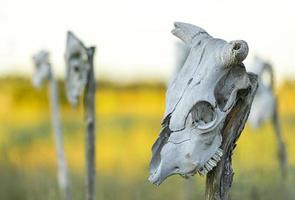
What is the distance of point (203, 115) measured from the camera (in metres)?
3.06

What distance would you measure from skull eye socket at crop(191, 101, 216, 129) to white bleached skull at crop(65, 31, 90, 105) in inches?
93.0

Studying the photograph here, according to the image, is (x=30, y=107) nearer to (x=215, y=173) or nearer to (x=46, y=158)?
(x=46, y=158)

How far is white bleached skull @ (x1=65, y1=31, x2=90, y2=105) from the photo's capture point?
17.8 ft

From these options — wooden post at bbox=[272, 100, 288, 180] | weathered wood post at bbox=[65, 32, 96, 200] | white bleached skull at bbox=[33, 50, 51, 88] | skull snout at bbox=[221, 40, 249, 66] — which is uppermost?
skull snout at bbox=[221, 40, 249, 66]

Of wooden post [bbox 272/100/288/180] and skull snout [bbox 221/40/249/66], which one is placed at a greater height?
skull snout [bbox 221/40/249/66]

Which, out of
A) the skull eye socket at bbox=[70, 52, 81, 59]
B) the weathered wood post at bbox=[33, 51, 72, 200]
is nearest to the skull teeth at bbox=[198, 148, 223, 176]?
the skull eye socket at bbox=[70, 52, 81, 59]

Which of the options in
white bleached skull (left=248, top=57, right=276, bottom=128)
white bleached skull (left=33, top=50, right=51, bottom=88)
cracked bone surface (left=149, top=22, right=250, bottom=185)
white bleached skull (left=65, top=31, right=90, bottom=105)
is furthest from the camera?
white bleached skull (left=33, top=50, right=51, bottom=88)

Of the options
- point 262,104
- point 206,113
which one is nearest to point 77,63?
point 262,104

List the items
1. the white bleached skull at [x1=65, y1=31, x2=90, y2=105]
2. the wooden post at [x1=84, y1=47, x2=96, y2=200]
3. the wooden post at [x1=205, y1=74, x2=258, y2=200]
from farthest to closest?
the white bleached skull at [x1=65, y1=31, x2=90, y2=105], the wooden post at [x1=84, y1=47, x2=96, y2=200], the wooden post at [x1=205, y1=74, x2=258, y2=200]

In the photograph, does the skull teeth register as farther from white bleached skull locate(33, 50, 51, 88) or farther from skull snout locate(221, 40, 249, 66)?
white bleached skull locate(33, 50, 51, 88)

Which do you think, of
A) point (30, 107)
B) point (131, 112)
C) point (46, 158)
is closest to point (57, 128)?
point (46, 158)

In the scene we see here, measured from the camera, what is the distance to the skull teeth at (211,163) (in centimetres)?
302

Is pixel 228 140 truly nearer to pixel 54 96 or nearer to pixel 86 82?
pixel 86 82

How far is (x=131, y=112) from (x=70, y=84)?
9158 mm
